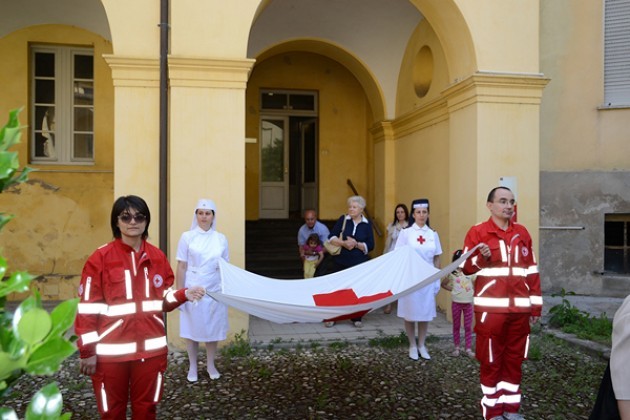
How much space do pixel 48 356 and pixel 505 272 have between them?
3.86 meters

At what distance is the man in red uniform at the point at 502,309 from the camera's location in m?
4.21

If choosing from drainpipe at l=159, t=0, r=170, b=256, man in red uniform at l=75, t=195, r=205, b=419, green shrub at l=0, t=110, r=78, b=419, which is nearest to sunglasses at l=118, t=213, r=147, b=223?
man in red uniform at l=75, t=195, r=205, b=419

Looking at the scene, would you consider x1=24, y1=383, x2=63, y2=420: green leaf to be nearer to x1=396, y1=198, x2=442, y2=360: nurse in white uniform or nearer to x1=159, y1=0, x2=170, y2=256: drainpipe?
x1=396, y1=198, x2=442, y2=360: nurse in white uniform

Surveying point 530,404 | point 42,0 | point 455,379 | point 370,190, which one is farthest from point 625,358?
point 370,190

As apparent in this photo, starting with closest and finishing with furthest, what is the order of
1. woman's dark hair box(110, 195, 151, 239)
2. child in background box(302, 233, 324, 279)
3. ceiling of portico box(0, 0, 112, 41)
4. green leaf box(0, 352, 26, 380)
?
green leaf box(0, 352, 26, 380)
woman's dark hair box(110, 195, 151, 239)
child in background box(302, 233, 324, 279)
ceiling of portico box(0, 0, 112, 41)

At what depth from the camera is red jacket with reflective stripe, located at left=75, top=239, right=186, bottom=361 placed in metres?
3.04

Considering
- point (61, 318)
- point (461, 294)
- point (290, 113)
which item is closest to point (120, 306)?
point (61, 318)

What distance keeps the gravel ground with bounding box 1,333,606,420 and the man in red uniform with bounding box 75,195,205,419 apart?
4.57ft

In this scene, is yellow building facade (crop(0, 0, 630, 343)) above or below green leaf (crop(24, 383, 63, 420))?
above

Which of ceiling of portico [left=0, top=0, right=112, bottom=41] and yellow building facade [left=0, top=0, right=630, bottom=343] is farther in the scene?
ceiling of portico [left=0, top=0, right=112, bottom=41]

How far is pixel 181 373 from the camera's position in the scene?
548 centimetres

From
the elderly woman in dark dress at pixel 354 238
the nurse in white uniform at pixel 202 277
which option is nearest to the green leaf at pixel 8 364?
the nurse in white uniform at pixel 202 277

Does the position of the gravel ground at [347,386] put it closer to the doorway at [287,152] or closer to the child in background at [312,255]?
the child in background at [312,255]

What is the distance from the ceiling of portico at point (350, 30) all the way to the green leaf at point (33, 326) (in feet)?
31.9
